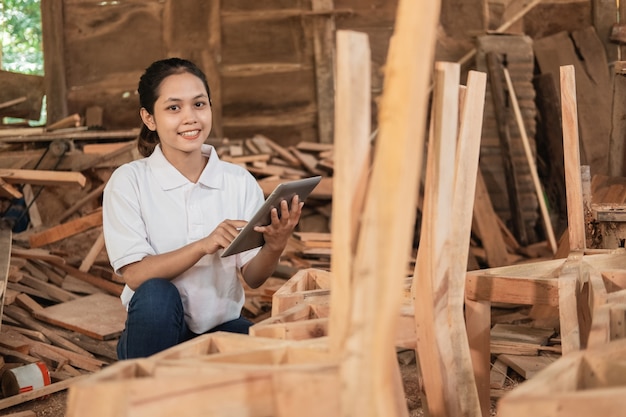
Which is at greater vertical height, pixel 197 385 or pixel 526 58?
pixel 526 58

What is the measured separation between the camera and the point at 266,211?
291 centimetres

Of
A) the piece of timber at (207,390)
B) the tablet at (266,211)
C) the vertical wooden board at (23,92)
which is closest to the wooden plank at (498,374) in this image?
the tablet at (266,211)

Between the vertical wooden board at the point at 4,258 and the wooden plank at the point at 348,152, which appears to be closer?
the wooden plank at the point at 348,152

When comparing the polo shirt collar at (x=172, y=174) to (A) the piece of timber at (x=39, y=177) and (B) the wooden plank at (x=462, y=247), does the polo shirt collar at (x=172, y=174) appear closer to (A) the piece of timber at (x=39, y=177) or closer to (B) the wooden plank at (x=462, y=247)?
(B) the wooden plank at (x=462, y=247)

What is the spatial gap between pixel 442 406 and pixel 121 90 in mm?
6385

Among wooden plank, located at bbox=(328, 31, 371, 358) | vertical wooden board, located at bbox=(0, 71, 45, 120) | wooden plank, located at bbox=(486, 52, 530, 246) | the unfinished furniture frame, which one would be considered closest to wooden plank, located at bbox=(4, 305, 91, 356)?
vertical wooden board, located at bbox=(0, 71, 45, 120)

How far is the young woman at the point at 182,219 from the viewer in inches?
119

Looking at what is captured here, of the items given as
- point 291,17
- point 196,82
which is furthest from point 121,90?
point 196,82

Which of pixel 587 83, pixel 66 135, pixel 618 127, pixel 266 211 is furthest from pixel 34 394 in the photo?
pixel 587 83

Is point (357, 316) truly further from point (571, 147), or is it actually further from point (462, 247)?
point (571, 147)

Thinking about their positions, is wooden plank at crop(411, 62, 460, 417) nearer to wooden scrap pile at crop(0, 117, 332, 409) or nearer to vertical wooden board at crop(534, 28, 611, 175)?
wooden scrap pile at crop(0, 117, 332, 409)

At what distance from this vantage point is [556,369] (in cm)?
173

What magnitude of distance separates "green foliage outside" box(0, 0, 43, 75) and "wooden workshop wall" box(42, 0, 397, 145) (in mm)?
1509

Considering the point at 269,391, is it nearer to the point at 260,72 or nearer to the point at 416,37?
the point at 416,37
